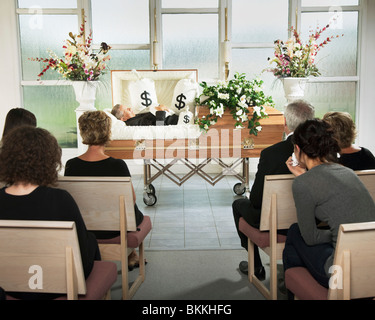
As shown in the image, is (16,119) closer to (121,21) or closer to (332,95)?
(121,21)

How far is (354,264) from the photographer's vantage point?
175 cm

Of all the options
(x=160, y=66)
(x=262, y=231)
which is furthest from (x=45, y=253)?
(x=160, y=66)

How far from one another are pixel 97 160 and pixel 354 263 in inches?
65.5

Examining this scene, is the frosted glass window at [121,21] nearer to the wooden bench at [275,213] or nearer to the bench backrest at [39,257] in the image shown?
the wooden bench at [275,213]

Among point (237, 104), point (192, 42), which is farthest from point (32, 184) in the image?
point (192, 42)

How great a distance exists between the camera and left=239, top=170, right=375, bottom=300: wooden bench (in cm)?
249

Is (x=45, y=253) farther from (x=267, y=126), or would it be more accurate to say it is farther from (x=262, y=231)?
(x=267, y=126)

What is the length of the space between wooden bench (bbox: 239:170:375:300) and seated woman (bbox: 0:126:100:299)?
3.33 ft

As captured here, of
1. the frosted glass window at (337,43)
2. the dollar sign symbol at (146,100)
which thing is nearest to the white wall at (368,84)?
the frosted glass window at (337,43)

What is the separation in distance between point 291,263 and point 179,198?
9.51ft

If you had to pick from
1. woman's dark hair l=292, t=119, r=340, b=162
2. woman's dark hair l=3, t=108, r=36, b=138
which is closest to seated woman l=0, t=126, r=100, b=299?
woman's dark hair l=292, t=119, r=340, b=162

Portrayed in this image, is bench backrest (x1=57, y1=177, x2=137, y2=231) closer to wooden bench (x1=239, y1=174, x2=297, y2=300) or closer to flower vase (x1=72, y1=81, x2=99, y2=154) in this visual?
wooden bench (x1=239, y1=174, x2=297, y2=300)

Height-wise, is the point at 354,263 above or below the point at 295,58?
below

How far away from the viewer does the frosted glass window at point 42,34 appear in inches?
250
